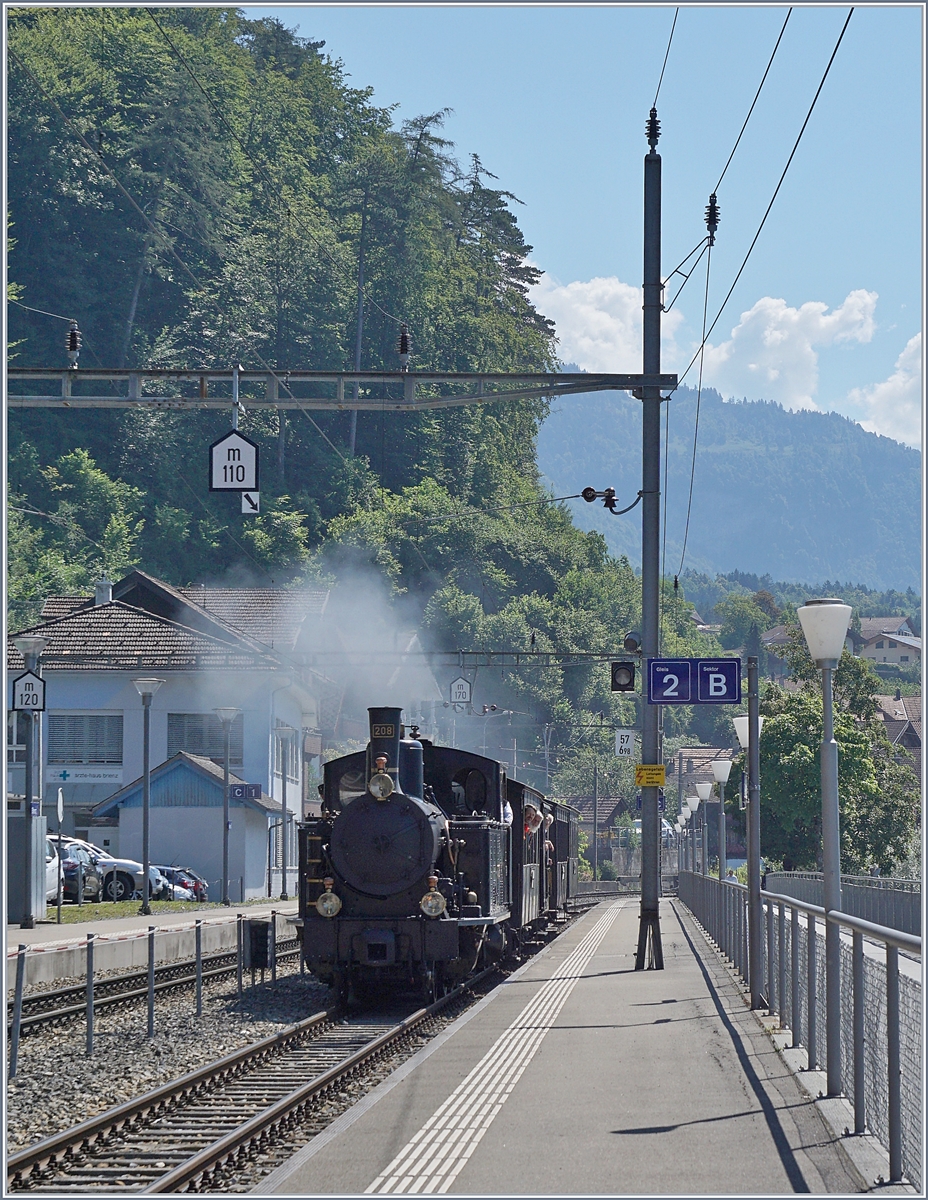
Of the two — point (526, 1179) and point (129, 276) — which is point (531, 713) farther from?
point (526, 1179)

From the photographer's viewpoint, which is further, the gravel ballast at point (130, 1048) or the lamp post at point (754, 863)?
the lamp post at point (754, 863)

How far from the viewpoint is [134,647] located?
49.2m

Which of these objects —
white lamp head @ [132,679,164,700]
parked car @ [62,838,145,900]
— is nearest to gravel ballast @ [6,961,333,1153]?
white lamp head @ [132,679,164,700]

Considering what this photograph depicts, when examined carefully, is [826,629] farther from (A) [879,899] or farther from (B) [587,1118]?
(A) [879,899]

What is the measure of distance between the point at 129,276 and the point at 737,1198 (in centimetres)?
7643

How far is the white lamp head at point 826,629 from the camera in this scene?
35.0 ft

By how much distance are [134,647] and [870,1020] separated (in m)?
43.3

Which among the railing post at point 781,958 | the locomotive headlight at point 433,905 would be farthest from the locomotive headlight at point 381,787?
the railing post at point 781,958

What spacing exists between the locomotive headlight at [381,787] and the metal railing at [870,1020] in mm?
5284

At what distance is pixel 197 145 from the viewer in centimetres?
8138

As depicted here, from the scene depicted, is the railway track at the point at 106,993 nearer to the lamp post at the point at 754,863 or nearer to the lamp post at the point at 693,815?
the lamp post at the point at 754,863

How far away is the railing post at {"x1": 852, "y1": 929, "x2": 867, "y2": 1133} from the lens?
830cm

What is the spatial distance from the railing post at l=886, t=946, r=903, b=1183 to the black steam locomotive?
30.3 feet

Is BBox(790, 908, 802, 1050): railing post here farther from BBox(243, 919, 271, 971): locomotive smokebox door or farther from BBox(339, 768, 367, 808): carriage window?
BBox(243, 919, 271, 971): locomotive smokebox door
